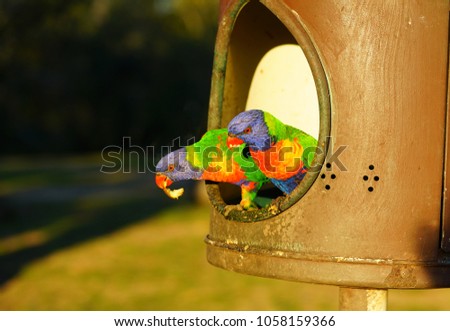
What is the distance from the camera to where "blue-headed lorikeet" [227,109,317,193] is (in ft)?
11.9

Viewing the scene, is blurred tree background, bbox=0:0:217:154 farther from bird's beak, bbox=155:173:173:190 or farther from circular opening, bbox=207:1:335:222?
bird's beak, bbox=155:173:173:190

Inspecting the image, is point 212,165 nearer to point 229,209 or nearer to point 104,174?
point 229,209

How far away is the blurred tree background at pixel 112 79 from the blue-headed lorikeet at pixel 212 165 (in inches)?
451

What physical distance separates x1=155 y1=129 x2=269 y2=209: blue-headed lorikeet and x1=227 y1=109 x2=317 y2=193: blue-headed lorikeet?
0.31ft

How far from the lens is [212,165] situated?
152 inches

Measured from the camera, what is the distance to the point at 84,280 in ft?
32.0

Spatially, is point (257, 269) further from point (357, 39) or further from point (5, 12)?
point (5, 12)

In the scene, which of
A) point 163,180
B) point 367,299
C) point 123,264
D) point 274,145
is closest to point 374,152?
point 274,145

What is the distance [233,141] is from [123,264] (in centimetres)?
719

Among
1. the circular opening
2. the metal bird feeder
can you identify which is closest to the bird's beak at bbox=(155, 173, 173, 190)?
the circular opening

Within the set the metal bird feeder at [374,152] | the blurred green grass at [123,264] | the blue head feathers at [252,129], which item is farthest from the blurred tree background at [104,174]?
the metal bird feeder at [374,152]
